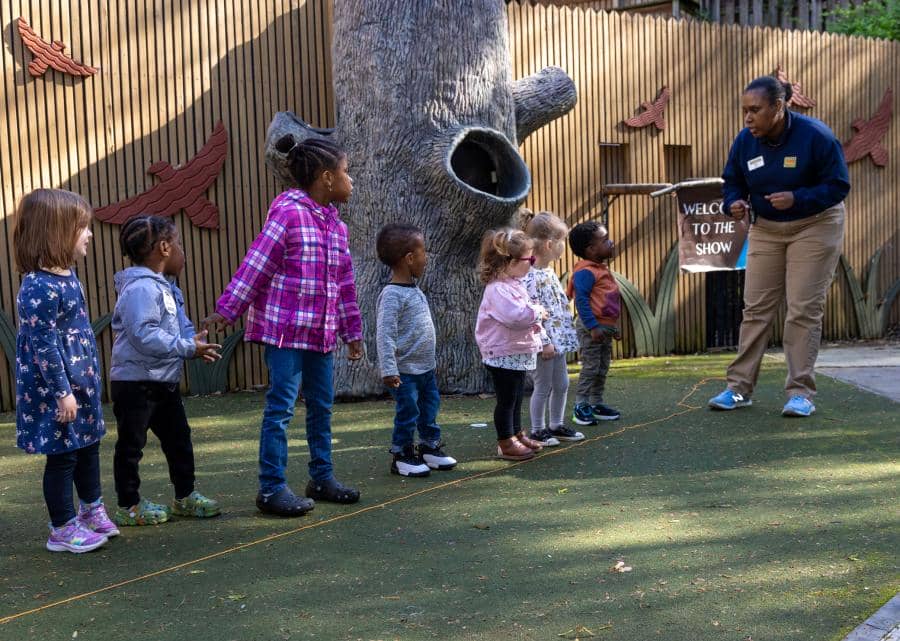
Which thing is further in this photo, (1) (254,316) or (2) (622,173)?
(2) (622,173)

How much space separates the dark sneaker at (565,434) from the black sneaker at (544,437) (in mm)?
95

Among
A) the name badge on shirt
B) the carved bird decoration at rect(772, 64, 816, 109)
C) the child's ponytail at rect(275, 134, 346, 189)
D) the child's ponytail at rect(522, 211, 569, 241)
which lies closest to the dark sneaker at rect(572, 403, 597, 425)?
the child's ponytail at rect(522, 211, 569, 241)

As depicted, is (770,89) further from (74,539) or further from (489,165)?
(74,539)

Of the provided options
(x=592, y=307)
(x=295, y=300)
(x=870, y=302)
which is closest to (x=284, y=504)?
(x=295, y=300)

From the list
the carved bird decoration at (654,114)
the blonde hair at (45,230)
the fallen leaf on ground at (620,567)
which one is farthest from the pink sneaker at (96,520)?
the carved bird decoration at (654,114)

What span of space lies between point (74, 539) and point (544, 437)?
2.72 metres

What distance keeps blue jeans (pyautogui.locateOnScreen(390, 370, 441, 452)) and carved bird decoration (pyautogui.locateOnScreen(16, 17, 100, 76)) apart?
3.90 meters

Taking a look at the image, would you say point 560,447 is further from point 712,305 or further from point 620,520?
point 712,305

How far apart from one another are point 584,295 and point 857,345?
527 centimetres

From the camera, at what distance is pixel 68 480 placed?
13.4 ft

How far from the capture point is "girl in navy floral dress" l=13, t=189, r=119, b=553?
12.8 ft

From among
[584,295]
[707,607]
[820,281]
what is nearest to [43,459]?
[584,295]

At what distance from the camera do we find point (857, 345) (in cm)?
1052

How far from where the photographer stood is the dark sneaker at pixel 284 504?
4.46 meters
